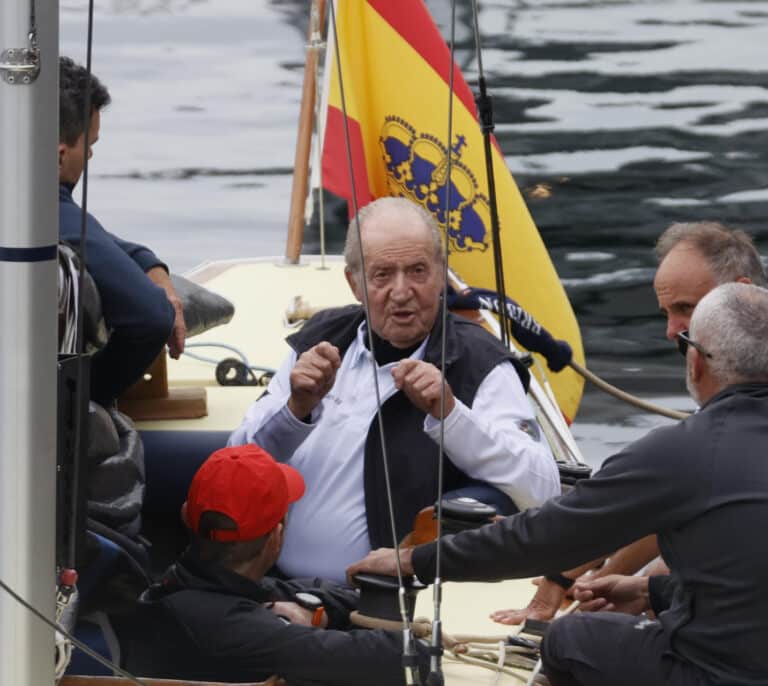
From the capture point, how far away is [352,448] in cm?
239

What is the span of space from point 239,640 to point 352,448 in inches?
21.8

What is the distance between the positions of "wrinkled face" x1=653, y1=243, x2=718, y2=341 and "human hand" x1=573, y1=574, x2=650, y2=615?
25.1 inches

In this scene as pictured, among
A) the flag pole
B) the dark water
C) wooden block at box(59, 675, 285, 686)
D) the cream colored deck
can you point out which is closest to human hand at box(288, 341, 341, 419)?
the cream colored deck

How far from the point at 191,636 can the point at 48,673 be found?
335 mm

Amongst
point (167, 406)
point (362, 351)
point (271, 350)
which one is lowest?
point (271, 350)

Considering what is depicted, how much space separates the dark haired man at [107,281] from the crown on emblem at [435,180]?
8.06 feet

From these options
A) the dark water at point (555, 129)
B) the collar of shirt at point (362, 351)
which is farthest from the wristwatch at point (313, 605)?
the dark water at point (555, 129)

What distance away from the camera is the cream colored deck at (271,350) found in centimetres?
204

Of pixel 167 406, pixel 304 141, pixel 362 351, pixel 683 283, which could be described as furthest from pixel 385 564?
pixel 304 141

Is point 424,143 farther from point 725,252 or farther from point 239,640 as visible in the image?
point 239,640

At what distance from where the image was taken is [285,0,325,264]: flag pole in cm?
532

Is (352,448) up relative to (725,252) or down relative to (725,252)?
down

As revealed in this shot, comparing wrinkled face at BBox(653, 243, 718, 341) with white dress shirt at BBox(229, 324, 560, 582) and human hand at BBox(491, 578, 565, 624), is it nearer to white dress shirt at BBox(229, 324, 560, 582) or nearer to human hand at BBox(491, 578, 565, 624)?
white dress shirt at BBox(229, 324, 560, 582)

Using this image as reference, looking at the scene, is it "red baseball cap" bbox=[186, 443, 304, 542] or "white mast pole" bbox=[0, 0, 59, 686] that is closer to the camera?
"white mast pole" bbox=[0, 0, 59, 686]
